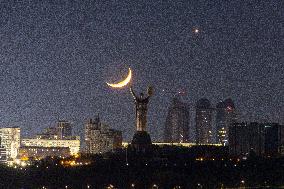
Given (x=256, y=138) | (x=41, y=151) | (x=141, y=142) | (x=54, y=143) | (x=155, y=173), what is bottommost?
(x=155, y=173)

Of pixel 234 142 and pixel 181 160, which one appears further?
pixel 234 142

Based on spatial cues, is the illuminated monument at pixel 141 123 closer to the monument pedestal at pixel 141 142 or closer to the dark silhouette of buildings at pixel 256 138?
the monument pedestal at pixel 141 142

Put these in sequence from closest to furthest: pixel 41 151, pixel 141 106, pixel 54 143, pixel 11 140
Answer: pixel 141 106 < pixel 41 151 < pixel 11 140 < pixel 54 143

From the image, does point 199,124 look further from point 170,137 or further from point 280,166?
point 280,166

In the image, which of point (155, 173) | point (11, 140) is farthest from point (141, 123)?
point (11, 140)

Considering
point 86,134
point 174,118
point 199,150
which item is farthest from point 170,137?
point 199,150

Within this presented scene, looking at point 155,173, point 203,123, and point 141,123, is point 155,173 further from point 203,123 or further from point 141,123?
point 203,123

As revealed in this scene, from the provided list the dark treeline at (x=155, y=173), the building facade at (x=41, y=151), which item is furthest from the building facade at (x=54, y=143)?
the dark treeline at (x=155, y=173)

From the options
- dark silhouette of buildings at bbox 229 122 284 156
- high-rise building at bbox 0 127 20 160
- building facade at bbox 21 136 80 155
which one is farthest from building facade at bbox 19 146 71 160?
dark silhouette of buildings at bbox 229 122 284 156
